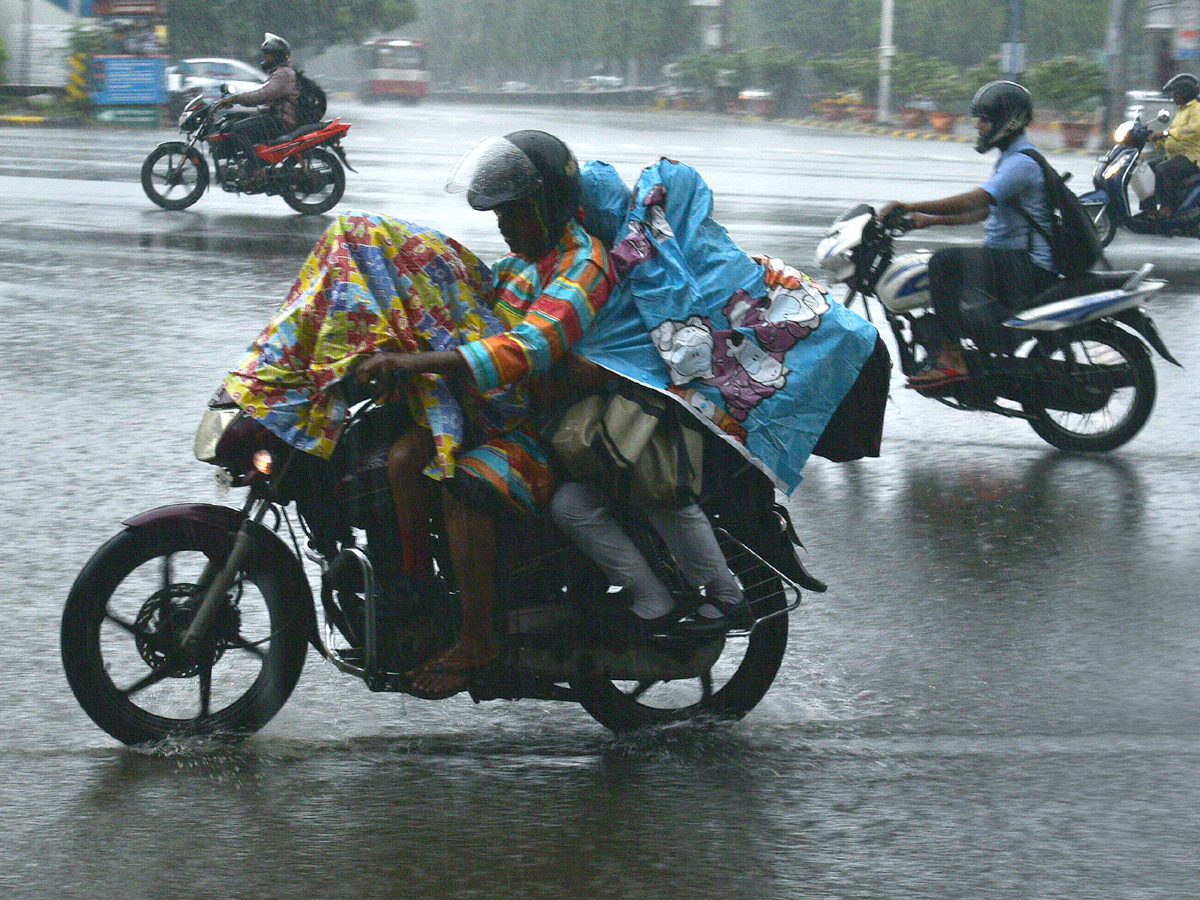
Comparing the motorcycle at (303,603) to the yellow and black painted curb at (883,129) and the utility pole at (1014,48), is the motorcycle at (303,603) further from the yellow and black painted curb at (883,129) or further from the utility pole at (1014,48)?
the yellow and black painted curb at (883,129)

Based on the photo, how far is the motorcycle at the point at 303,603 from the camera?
344cm

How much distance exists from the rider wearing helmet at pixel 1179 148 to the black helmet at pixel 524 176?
11123 millimetres

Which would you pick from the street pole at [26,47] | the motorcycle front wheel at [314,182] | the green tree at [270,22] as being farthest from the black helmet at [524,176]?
the green tree at [270,22]

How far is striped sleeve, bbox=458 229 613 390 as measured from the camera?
3.29m

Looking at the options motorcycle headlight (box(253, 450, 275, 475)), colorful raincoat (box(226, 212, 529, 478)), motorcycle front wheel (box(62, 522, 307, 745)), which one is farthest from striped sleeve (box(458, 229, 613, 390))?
motorcycle front wheel (box(62, 522, 307, 745))

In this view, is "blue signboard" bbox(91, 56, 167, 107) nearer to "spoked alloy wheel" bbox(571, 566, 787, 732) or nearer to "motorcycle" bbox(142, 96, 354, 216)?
"motorcycle" bbox(142, 96, 354, 216)

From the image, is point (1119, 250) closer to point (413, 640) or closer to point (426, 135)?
point (413, 640)

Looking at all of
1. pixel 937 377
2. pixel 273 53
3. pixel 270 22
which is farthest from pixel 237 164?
pixel 270 22

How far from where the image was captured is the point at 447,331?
3402 millimetres

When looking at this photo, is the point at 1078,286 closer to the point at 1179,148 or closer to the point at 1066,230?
the point at 1066,230

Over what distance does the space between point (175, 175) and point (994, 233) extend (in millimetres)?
9568

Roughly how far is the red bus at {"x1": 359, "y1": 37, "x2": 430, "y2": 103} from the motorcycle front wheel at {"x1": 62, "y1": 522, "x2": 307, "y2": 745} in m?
55.6

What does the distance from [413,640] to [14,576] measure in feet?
6.54

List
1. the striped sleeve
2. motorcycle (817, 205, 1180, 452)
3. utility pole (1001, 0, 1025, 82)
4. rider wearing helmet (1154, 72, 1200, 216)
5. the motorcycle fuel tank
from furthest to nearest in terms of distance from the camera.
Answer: utility pole (1001, 0, 1025, 82)
rider wearing helmet (1154, 72, 1200, 216)
the motorcycle fuel tank
motorcycle (817, 205, 1180, 452)
the striped sleeve
